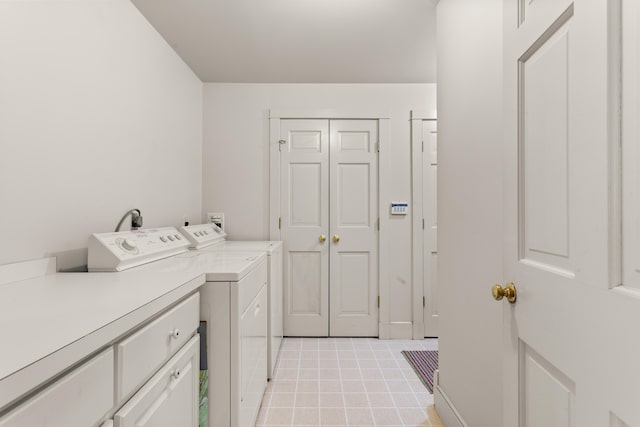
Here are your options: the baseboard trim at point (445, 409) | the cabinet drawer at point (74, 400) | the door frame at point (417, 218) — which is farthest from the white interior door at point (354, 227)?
the cabinet drawer at point (74, 400)

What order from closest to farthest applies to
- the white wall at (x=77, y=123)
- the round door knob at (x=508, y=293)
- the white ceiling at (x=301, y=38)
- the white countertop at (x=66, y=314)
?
the white countertop at (x=66, y=314), the round door knob at (x=508, y=293), the white wall at (x=77, y=123), the white ceiling at (x=301, y=38)

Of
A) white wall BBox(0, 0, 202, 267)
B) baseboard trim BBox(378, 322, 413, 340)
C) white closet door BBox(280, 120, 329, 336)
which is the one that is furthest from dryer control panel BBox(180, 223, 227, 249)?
baseboard trim BBox(378, 322, 413, 340)

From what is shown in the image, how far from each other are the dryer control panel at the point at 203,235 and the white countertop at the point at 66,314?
3.14 ft

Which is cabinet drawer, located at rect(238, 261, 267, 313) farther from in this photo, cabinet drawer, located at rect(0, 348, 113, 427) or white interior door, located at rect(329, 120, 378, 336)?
white interior door, located at rect(329, 120, 378, 336)

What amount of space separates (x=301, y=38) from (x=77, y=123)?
1.51m

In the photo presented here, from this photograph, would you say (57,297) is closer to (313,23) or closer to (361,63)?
(313,23)

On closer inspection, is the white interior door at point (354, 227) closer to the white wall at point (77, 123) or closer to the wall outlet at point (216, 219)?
the wall outlet at point (216, 219)

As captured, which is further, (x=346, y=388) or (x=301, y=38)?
(x=301, y=38)

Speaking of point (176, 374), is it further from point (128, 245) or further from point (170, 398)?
point (128, 245)

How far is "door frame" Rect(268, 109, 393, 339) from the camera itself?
2.97m

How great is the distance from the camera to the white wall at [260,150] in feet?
9.82

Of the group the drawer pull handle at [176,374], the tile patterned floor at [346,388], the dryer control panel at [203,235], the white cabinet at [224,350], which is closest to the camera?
the drawer pull handle at [176,374]

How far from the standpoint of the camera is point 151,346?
90 centimetres

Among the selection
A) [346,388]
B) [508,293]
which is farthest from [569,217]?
[346,388]
